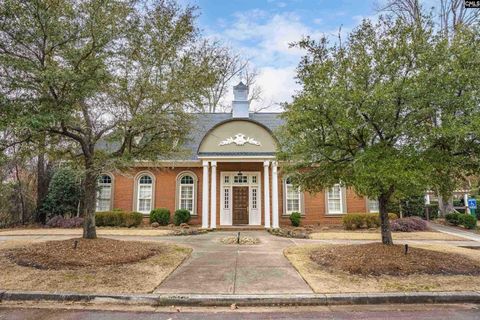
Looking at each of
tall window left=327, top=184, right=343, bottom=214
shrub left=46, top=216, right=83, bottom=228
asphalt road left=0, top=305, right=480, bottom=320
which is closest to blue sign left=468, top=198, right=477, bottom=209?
tall window left=327, top=184, right=343, bottom=214

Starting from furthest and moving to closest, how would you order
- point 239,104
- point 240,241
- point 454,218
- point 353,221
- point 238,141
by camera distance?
point 239,104
point 454,218
point 238,141
point 353,221
point 240,241

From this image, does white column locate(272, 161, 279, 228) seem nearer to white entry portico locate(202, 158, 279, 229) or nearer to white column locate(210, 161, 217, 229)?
white entry portico locate(202, 158, 279, 229)

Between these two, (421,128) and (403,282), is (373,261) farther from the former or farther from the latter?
(421,128)

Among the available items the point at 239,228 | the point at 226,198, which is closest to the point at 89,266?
the point at 239,228

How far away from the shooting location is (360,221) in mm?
16672

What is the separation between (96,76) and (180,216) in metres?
11.2

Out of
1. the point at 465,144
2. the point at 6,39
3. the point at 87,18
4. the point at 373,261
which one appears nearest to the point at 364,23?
the point at 465,144

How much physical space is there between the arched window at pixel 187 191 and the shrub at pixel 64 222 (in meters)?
5.15

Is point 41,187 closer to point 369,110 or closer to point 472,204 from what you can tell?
point 369,110

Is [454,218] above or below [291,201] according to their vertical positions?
below

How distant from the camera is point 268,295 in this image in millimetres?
5547

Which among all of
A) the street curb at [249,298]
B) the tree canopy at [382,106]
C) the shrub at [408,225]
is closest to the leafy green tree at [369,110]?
the tree canopy at [382,106]

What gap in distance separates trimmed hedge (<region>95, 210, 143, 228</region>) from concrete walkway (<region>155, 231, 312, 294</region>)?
7.80m

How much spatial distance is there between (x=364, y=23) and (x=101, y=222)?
1536 centimetres
